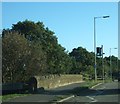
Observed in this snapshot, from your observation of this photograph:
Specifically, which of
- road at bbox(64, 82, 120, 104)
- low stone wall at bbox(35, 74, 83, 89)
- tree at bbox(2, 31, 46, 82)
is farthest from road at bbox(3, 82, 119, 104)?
tree at bbox(2, 31, 46, 82)

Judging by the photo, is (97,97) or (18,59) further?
(18,59)

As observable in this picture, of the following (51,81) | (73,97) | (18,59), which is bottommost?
(73,97)

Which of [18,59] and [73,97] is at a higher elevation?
[18,59]

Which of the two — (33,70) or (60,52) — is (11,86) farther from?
(60,52)

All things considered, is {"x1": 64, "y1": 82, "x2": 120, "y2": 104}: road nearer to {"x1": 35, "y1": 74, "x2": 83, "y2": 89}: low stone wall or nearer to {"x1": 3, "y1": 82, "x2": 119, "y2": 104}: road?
{"x1": 3, "y1": 82, "x2": 119, "y2": 104}: road

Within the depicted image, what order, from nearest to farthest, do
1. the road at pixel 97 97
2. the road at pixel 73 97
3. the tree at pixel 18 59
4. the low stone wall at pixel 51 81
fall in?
1. the road at pixel 73 97
2. the road at pixel 97 97
3. the tree at pixel 18 59
4. the low stone wall at pixel 51 81

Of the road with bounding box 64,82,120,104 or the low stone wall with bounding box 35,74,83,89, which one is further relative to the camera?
the low stone wall with bounding box 35,74,83,89

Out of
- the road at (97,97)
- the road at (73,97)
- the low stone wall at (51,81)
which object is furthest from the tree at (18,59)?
the road at (97,97)

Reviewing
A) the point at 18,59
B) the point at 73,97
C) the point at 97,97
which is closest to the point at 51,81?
the point at 18,59

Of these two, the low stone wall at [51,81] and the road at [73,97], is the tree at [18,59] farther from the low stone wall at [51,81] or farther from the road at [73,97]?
the road at [73,97]

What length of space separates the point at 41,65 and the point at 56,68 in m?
20.1

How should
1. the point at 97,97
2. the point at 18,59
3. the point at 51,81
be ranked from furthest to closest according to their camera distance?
the point at 51,81 < the point at 18,59 < the point at 97,97

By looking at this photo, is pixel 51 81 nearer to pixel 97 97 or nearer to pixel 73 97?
pixel 73 97

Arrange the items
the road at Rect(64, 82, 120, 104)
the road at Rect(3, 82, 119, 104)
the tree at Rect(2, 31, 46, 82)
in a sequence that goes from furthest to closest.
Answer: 1. the tree at Rect(2, 31, 46, 82)
2. the road at Rect(64, 82, 120, 104)
3. the road at Rect(3, 82, 119, 104)
